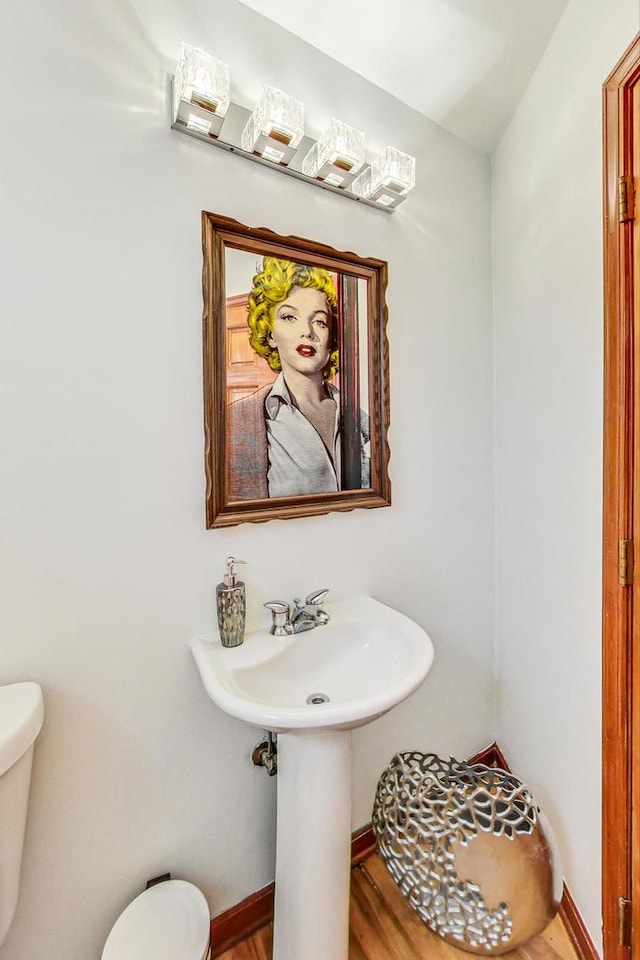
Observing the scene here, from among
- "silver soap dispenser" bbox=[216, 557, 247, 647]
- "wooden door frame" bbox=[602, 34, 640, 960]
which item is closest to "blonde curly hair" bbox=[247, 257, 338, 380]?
"silver soap dispenser" bbox=[216, 557, 247, 647]

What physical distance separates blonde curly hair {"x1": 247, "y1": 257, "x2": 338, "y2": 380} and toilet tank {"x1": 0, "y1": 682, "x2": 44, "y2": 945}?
958 millimetres

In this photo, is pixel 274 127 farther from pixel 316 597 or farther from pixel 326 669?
pixel 326 669

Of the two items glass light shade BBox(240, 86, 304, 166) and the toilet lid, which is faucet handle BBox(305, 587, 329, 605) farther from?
glass light shade BBox(240, 86, 304, 166)

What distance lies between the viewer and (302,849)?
1.00 metres

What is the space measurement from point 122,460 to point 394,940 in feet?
5.03

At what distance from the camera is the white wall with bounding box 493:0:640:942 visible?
1.07 metres

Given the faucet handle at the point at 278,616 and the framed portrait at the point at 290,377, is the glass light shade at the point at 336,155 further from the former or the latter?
the faucet handle at the point at 278,616

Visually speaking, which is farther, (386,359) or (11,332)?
→ (386,359)

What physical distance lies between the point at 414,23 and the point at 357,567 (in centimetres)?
161

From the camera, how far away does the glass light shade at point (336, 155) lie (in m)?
1.13

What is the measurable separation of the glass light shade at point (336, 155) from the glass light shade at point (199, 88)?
283 mm

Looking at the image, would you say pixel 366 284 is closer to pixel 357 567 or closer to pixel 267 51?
pixel 267 51

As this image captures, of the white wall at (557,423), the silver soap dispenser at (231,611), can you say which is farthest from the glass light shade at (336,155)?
the silver soap dispenser at (231,611)

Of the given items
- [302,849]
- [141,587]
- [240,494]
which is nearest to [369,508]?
[240,494]
